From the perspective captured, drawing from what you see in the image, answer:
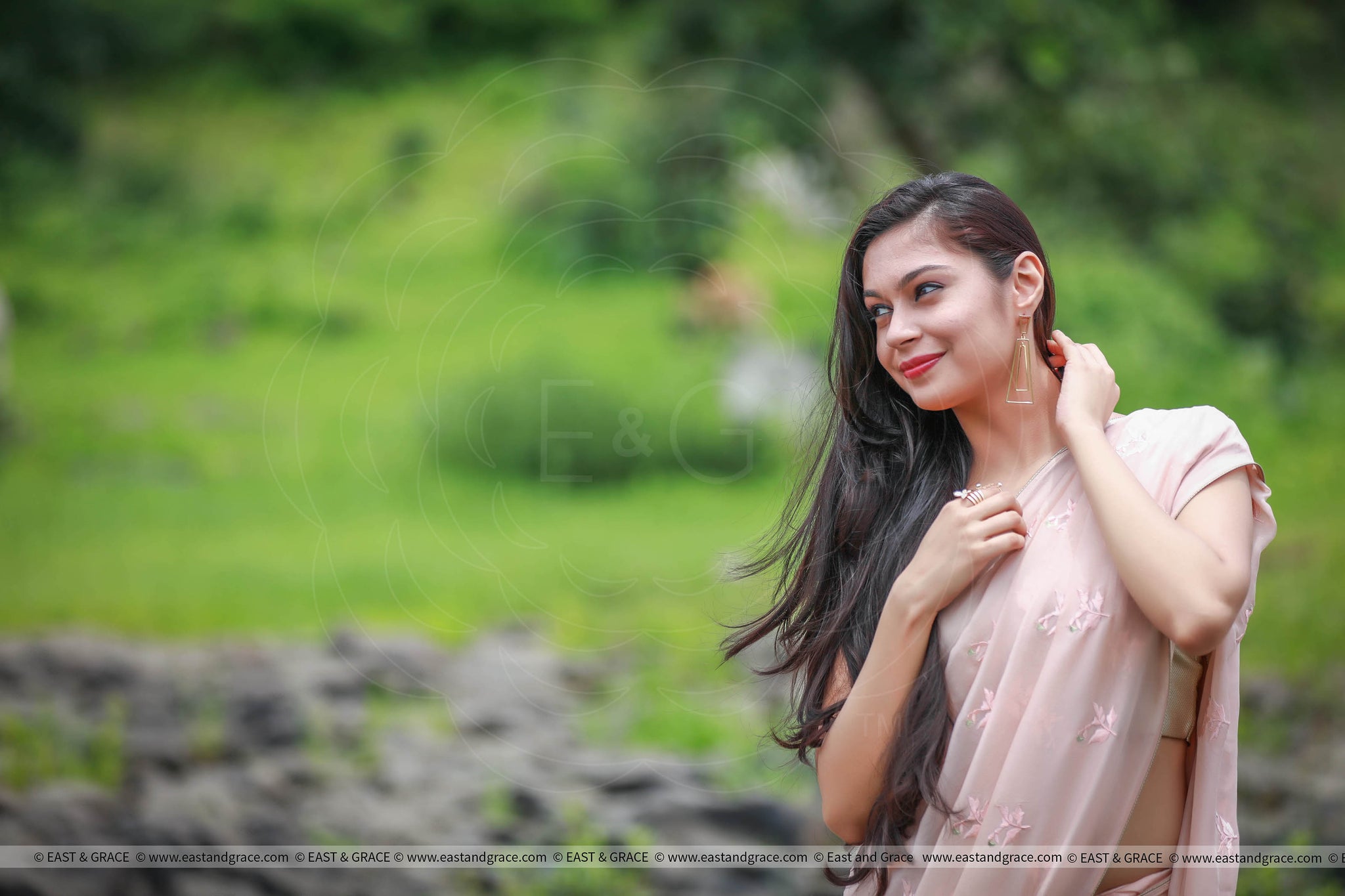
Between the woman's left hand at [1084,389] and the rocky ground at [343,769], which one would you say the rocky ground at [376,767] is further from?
the woman's left hand at [1084,389]

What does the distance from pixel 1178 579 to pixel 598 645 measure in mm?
2918

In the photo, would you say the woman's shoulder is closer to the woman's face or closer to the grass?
the woman's face

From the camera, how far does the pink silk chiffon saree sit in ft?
3.43

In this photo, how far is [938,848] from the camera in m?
1.11

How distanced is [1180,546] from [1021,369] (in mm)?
254

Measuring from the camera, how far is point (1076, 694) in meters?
1.05

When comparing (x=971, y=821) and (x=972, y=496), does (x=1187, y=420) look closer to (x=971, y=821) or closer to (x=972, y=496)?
(x=972, y=496)

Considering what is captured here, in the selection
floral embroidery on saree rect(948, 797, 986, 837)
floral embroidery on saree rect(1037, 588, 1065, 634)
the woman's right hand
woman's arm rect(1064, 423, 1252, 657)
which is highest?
woman's arm rect(1064, 423, 1252, 657)

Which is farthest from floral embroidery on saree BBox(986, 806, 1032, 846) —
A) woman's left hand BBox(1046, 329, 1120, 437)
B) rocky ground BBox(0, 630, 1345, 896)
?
rocky ground BBox(0, 630, 1345, 896)

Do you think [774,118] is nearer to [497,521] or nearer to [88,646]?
[497,521]

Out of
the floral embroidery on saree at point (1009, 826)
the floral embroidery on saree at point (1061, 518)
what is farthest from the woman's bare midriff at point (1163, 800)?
the floral embroidery on saree at point (1061, 518)

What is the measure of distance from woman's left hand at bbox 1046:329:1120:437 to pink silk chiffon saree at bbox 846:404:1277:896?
53 millimetres

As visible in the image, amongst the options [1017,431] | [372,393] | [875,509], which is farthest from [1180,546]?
[372,393]

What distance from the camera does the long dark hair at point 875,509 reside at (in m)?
1.10
